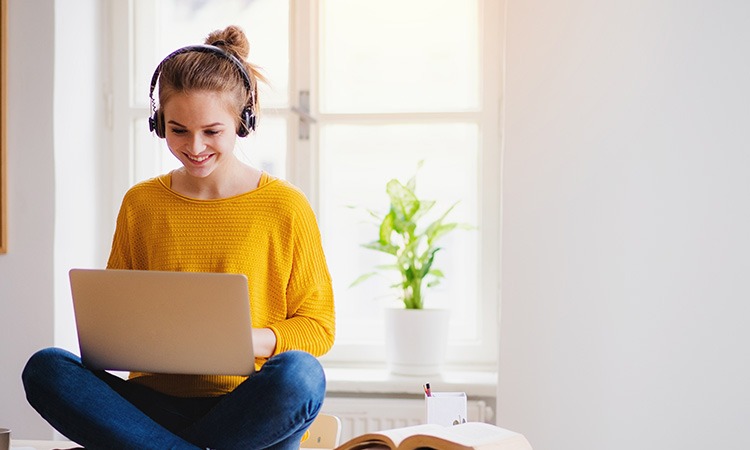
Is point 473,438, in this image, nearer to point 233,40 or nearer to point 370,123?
point 233,40

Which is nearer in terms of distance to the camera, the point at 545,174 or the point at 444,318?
the point at 545,174

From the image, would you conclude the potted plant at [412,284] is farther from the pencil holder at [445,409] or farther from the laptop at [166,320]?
the laptop at [166,320]

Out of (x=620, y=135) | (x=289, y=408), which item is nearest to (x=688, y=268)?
(x=620, y=135)

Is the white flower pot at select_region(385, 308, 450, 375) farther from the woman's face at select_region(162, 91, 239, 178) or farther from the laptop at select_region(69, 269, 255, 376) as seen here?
the laptop at select_region(69, 269, 255, 376)

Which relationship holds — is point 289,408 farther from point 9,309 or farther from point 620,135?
point 9,309

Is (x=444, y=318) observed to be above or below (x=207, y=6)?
below

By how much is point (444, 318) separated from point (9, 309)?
3.84 ft

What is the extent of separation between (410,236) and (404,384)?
1.29ft

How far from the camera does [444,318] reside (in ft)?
7.82

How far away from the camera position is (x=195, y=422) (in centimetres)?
136

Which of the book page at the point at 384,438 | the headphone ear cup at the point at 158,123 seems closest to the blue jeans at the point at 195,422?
the book page at the point at 384,438

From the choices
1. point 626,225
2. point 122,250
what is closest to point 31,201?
point 122,250

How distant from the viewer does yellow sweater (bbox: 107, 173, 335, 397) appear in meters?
1.58

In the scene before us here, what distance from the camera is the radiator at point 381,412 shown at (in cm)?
237
